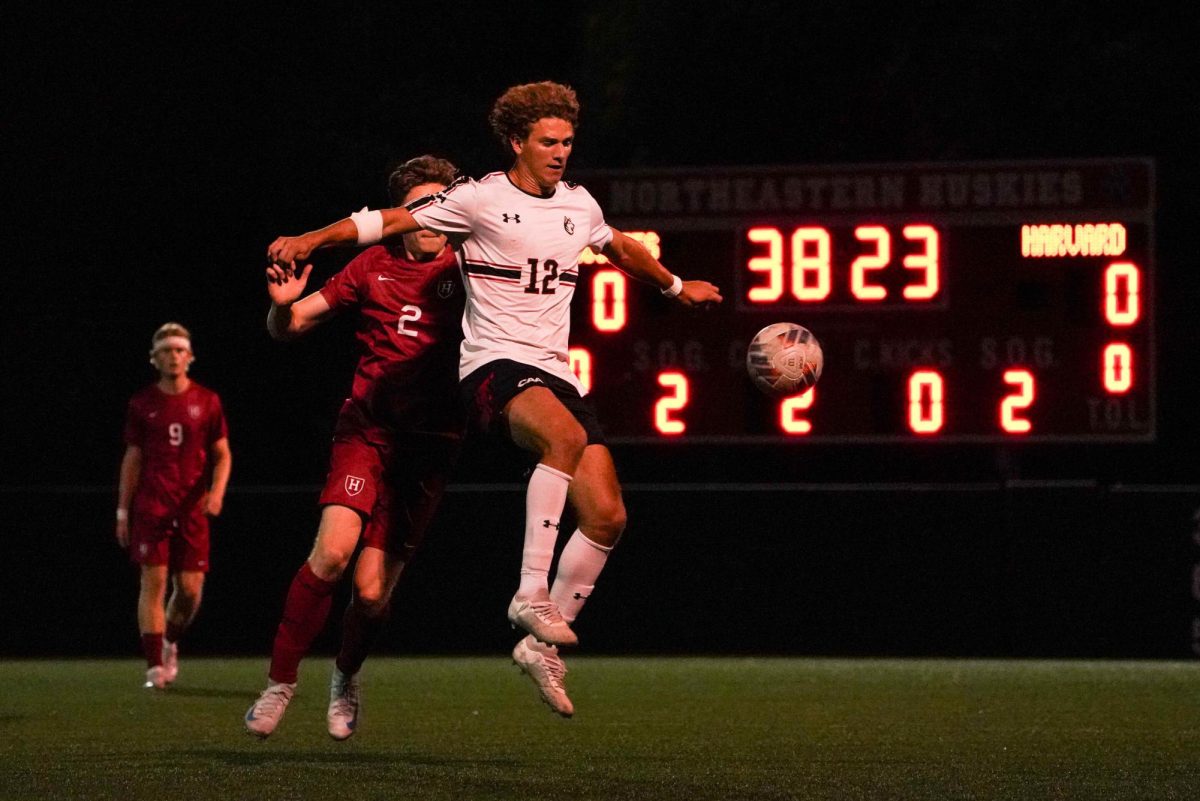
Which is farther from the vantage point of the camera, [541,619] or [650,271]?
[650,271]

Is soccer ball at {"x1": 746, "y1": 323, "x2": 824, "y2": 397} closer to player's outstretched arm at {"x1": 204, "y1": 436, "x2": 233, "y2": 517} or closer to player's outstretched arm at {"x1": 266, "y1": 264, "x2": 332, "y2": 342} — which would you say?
player's outstretched arm at {"x1": 266, "y1": 264, "x2": 332, "y2": 342}

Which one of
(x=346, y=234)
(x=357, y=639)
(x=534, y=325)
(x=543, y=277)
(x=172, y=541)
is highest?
(x=346, y=234)

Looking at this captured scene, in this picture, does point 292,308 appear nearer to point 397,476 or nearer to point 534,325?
point 397,476

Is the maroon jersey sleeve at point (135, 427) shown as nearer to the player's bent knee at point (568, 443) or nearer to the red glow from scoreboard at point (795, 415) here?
the red glow from scoreboard at point (795, 415)

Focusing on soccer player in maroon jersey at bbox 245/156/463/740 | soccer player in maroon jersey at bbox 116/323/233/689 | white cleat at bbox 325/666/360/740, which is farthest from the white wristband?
soccer player in maroon jersey at bbox 116/323/233/689

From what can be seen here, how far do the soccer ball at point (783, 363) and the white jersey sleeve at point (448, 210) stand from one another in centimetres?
114

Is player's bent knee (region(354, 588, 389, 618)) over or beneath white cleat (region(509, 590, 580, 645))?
beneath

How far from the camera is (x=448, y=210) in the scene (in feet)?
19.4

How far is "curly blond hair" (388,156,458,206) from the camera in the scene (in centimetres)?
666

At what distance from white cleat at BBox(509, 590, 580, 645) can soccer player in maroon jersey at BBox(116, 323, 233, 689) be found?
449cm

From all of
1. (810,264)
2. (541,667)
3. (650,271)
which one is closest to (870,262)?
(810,264)

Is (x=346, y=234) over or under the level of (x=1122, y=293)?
under

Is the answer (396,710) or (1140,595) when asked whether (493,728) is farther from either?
(1140,595)

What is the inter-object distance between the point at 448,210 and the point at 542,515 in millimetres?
919
